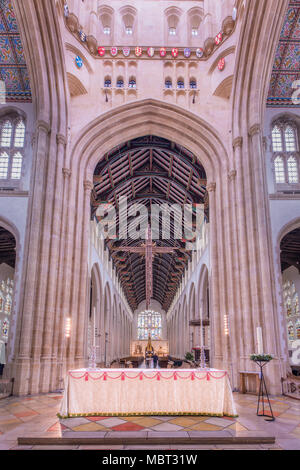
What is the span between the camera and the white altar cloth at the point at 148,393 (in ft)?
19.2

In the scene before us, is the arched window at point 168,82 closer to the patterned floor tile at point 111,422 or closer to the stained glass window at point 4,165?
the stained glass window at point 4,165

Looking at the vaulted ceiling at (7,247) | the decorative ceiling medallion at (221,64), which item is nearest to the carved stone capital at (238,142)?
the decorative ceiling medallion at (221,64)

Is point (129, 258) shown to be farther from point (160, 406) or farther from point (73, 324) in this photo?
point (160, 406)

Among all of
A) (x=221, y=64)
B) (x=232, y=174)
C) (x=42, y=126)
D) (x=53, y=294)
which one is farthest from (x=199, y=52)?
(x=53, y=294)

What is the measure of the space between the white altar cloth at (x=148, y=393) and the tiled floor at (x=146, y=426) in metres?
0.17

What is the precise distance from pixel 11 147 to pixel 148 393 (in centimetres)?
1001

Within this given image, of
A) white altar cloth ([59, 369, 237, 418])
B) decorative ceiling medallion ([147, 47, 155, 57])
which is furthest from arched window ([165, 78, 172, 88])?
white altar cloth ([59, 369, 237, 418])

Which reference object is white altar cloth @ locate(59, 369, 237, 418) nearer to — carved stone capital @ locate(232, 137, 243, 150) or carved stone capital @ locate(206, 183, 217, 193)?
carved stone capital @ locate(232, 137, 243, 150)

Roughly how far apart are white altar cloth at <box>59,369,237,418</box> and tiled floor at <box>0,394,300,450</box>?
167 mm

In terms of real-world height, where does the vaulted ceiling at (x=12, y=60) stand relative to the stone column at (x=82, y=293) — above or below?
above

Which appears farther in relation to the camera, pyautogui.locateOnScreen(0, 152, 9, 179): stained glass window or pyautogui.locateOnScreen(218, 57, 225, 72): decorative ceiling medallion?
pyautogui.locateOnScreen(218, 57, 225, 72): decorative ceiling medallion

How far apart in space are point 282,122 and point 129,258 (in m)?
20.3

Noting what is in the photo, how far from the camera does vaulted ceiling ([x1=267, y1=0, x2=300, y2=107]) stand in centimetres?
1081

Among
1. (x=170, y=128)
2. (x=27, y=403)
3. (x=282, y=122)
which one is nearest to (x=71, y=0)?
(x=170, y=128)
